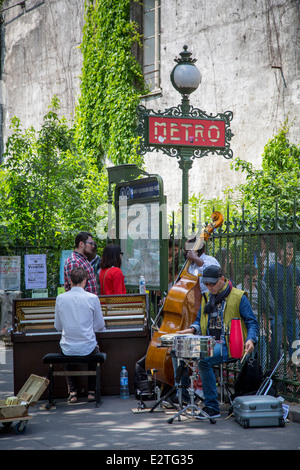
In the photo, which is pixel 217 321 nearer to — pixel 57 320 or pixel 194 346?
pixel 194 346

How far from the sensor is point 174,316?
7812 millimetres

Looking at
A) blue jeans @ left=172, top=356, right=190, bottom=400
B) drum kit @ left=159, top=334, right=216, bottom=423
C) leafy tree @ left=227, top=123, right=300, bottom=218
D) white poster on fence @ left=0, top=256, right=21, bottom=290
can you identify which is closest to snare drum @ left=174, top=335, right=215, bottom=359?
drum kit @ left=159, top=334, right=216, bottom=423

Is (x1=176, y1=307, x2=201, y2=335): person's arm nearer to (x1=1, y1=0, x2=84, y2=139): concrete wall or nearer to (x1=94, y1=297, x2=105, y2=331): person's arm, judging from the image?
(x1=94, y1=297, x2=105, y2=331): person's arm

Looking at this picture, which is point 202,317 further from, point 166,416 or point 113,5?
point 113,5

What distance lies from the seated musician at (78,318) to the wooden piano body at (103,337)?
0.59m

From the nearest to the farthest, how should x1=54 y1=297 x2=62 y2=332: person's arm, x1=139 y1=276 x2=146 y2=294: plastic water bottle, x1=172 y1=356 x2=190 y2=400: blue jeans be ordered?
1. x1=172 y1=356 x2=190 y2=400: blue jeans
2. x1=54 y1=297 x2=62 y2=332: person's arm
3. x1=139 y1=276 x2=146 y2=294: plastic water bottle

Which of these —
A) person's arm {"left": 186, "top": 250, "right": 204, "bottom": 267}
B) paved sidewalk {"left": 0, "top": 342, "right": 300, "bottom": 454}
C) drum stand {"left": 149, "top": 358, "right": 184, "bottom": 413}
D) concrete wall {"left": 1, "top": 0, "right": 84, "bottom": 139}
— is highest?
concrete wall {"left": 1, "top": 0, "right": 84, "bottom": 139}

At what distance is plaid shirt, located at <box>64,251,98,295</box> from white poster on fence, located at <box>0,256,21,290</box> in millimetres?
4475

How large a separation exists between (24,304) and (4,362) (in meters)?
3.15

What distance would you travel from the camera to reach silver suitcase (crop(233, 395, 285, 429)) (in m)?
6.68

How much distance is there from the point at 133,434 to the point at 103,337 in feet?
7.17

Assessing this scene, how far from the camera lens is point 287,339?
763cm
